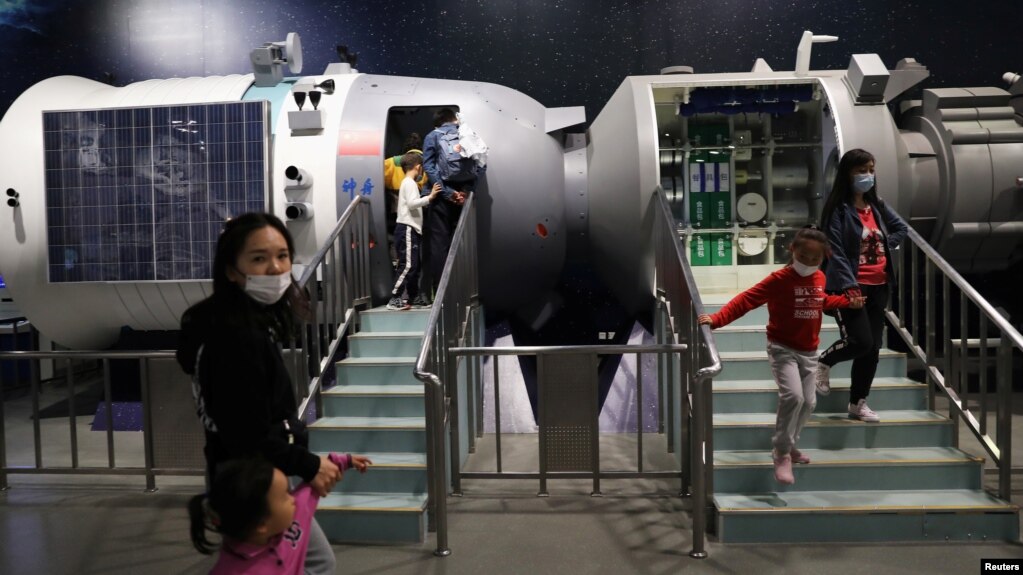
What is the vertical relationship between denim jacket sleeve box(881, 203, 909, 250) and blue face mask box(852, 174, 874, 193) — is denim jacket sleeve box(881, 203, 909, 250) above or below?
below

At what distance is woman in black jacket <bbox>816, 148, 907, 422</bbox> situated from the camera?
14.3 ft

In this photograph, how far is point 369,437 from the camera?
465cm

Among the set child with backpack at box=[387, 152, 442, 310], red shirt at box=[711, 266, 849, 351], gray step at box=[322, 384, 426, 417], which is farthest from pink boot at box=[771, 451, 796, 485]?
child with backpack at box=[387, 152, 442, 310]

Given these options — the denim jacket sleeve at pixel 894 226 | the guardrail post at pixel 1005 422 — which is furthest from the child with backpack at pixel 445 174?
the guardrail post at pixel 1005 422

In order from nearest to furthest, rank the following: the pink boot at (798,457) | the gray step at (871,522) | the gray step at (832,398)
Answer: the gray step at (871,522), the pink boot at (798,457), the gray step at (832,398)

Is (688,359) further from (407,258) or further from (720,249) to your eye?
(720,249)

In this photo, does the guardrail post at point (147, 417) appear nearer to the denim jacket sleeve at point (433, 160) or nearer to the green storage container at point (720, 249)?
the denim jacket sleeve at point (433, 160)

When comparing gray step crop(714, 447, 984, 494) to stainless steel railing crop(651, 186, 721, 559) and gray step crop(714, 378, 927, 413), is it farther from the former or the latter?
gray step crop(714, 378, 927, 413)

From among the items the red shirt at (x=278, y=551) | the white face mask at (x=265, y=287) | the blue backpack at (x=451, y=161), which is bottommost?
the red shirt at (x=278, y=551)

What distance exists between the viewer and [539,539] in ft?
13.2

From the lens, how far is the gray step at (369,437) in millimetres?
4617

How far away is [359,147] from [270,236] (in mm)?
4005

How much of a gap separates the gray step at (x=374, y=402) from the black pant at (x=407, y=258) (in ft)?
3.60

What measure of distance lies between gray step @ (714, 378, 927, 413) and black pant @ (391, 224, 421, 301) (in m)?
2.33
